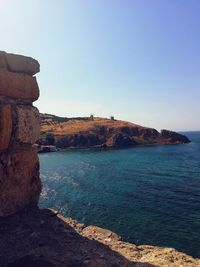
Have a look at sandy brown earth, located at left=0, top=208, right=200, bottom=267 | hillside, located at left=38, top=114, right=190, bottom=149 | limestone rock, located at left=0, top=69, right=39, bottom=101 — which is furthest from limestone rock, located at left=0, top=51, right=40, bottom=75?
hillside, located at left=38, top=114, right=190, bottom=149

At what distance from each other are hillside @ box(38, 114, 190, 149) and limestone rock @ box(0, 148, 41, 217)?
95.1 meters

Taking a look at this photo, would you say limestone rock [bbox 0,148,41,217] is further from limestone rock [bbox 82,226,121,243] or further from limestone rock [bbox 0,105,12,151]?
limestone rock [bbox 82,226,121,243]

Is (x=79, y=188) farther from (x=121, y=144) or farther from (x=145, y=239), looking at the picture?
(x=121, y=144)

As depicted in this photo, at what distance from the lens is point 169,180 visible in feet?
166

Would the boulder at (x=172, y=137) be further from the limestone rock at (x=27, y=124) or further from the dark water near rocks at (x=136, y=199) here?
the limestone rock at (x=27, y=124)

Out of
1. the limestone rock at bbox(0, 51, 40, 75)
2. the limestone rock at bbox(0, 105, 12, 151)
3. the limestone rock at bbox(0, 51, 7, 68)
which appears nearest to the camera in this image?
the limestone rock at bbox(0, 105, 12, 151)

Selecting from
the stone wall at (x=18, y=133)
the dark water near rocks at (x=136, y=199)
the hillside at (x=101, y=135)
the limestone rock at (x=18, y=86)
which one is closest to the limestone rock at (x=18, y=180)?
the stone wall at (x=18, y=133)

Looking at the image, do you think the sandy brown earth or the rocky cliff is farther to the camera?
the rocky cliff

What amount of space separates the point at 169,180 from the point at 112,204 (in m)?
17.7

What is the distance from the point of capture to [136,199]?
3794 centimetres

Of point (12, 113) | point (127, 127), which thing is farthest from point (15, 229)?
point (127, 127)

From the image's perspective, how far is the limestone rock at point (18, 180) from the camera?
1530 centimetres

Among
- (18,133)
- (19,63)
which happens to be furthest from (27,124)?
(19,63)

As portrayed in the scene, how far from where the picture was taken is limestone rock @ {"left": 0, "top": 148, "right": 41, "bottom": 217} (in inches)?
603
